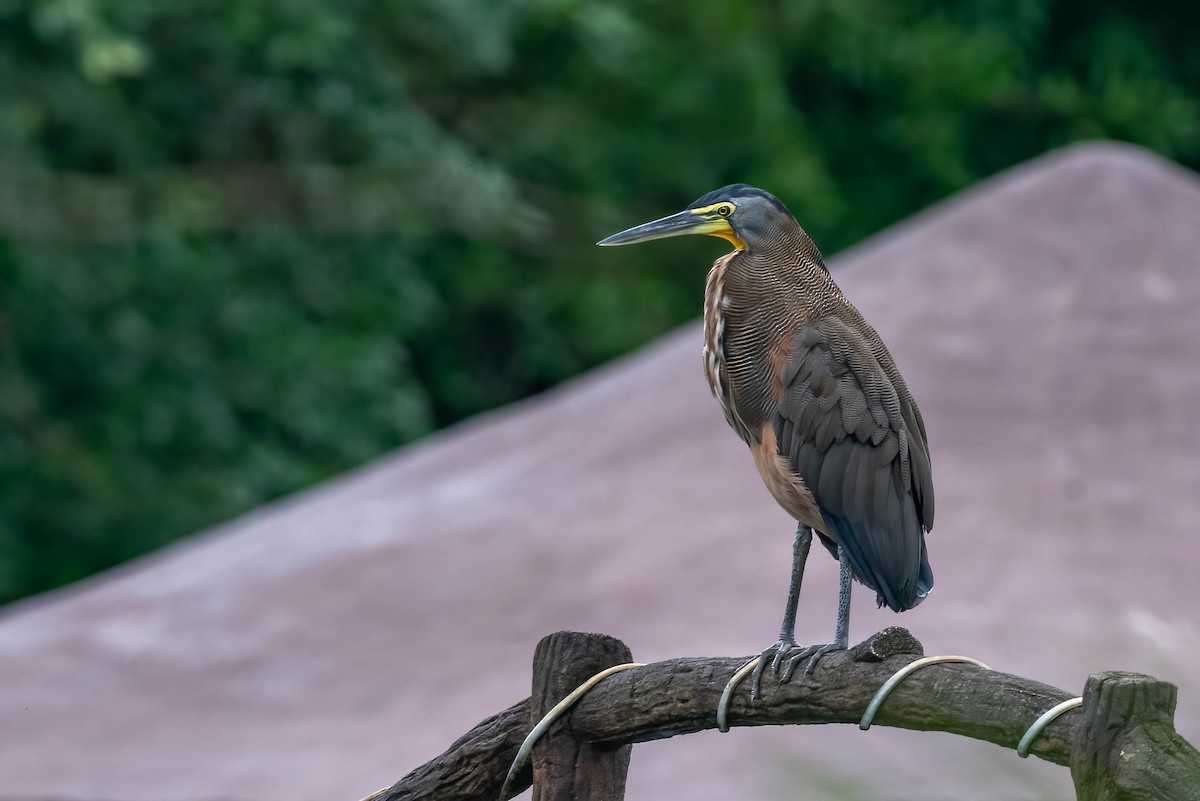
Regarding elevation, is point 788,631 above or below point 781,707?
above

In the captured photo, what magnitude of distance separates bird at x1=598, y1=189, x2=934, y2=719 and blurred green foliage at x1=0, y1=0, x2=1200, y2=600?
533cm

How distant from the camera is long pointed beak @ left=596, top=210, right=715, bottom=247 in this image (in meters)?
1.92

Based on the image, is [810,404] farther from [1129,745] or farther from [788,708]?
[1129,745]

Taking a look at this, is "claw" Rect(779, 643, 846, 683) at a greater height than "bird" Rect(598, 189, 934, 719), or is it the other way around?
"bird" Rect(598, 189, 934, 719)

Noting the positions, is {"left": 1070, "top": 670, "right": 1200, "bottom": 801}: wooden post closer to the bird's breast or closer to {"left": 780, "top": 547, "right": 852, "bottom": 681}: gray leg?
{"left": 780, "top": 547, "right": 852, "bottom": 681}: gray leg

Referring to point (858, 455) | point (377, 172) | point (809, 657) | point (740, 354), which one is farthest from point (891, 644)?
point (377, 172)

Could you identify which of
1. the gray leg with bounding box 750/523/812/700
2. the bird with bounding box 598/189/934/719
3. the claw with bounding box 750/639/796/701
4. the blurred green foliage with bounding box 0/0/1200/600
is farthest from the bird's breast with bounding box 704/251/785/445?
the blurred green foliage with bounding box 0/0/1200/600

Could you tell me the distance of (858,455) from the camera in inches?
74.5

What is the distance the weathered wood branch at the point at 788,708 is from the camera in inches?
63.6

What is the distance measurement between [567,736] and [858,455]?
1.64 feet

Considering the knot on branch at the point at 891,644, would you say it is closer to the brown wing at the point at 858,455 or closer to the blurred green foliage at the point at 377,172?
the brown wing at the point at 858,455

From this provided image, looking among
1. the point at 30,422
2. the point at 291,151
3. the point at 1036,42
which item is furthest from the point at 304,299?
the point at 1036,42

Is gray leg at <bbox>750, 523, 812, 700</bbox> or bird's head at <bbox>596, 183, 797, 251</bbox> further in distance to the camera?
bird's head at <bbox>596, 183, 797, 251</bbox>

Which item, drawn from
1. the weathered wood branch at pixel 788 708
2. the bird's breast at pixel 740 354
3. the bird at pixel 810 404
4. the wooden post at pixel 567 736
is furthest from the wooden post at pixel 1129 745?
the wooden post at pixel 567 736
